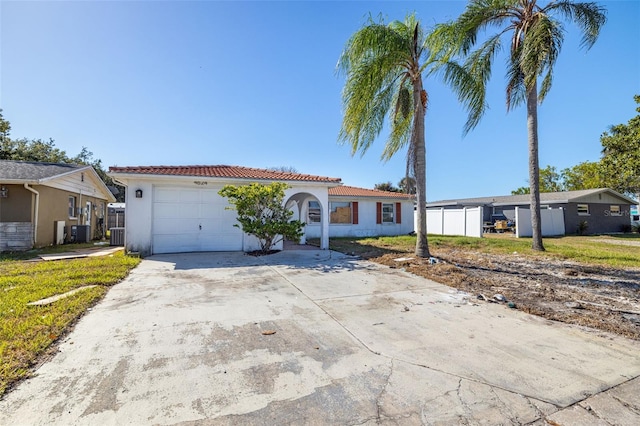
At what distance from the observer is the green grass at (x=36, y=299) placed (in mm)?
2795

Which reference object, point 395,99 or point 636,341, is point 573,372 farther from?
point 395,99

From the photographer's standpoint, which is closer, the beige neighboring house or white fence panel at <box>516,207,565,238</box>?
the beige neighboring house

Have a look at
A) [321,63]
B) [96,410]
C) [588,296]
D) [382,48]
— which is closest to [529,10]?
[382,48]

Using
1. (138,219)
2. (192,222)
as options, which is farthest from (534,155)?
(138,219)

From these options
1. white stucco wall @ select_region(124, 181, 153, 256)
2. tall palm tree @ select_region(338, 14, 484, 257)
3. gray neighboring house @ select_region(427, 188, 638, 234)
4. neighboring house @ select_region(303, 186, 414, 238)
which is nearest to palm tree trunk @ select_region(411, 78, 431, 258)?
tall palm tree @ select_region(338, 14, 484, 257)

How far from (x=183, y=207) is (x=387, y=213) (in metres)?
12.8

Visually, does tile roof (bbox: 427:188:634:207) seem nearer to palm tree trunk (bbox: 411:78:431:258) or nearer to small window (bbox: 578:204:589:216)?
small window (bbox: 578:204:589:216)

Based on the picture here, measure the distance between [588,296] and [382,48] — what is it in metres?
7.60

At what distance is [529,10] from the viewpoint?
33.6 feet

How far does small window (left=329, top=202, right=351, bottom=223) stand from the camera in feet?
56.3

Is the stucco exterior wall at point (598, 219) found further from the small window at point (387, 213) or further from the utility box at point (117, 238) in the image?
the utility box at point (117, 238)

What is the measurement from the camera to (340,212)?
1734cm

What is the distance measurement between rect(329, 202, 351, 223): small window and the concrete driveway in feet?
40.3

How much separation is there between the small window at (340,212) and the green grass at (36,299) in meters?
11.2
